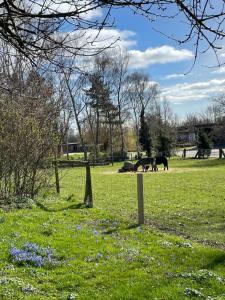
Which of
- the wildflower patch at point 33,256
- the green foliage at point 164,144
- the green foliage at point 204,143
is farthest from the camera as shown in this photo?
the green foliage at point 164,144

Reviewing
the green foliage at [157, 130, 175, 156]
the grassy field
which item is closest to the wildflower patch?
the grassy field

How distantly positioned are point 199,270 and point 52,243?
2.86m

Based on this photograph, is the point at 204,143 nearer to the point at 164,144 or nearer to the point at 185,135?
the point at 164,144

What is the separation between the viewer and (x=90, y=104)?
214 feet

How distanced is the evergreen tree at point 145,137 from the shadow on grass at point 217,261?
193 ft

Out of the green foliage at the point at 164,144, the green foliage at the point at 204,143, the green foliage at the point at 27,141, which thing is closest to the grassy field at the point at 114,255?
the green foliage at the point at 27,141

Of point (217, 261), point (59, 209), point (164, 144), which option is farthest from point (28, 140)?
point (164, 144)

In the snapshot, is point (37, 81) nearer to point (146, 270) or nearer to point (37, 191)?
point (37, 191)

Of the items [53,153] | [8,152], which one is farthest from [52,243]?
[53,153]

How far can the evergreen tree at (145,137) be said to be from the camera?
66688mm

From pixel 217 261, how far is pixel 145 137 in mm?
61874

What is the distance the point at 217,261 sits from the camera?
24.0ft

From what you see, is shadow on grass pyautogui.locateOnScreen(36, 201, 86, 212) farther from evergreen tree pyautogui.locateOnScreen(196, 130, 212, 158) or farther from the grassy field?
evergreen tree pyautogui.locateOnScreen(196, 130, 212, 158)

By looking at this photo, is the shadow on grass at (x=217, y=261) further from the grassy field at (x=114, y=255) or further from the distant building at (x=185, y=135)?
the distant building at (x=185, y=135)
